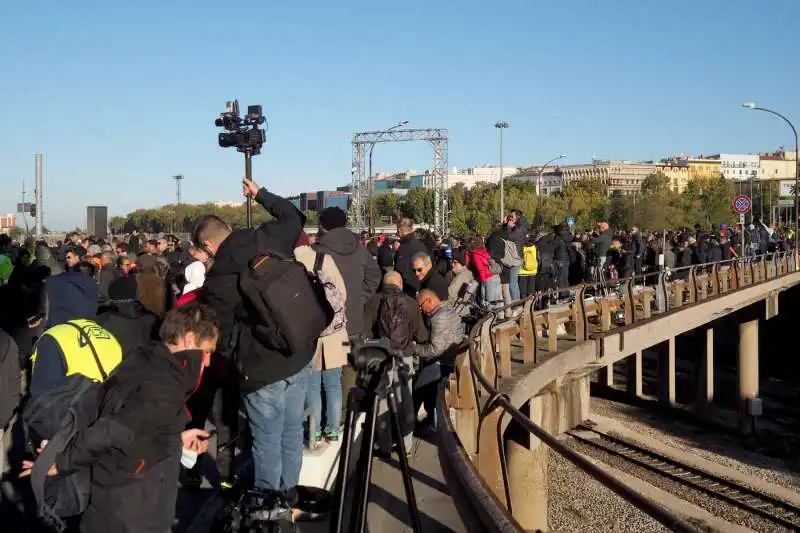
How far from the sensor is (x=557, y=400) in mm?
17234

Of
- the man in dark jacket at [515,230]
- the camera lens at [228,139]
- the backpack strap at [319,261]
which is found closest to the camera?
the camera lens at [228,139]

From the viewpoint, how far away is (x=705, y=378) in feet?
109

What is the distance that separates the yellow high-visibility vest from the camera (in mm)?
5645

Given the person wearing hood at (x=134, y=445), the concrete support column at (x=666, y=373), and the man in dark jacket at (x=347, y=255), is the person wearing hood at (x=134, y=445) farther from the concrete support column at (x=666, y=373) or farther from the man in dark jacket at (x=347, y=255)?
the concrete support column at (x=666, y=373)

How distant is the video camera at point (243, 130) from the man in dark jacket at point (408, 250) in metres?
4.97

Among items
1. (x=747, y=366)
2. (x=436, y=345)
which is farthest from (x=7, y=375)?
(x=747, y=366)

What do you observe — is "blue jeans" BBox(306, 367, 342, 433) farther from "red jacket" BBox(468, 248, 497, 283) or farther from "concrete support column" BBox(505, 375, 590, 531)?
"red jacket" BBox(468, 248, 497, 283)

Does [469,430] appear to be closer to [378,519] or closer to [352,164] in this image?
[378,519]

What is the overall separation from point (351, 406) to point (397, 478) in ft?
8.12

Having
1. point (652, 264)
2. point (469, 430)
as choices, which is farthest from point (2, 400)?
point (652, 264)

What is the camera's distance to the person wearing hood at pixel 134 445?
4.13m

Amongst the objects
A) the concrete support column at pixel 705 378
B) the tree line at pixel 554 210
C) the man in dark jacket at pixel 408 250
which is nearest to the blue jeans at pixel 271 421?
the man in dark jacket at pixel 408 250

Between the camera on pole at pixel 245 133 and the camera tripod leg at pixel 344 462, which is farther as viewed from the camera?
the camera on pole at pixel 245 133

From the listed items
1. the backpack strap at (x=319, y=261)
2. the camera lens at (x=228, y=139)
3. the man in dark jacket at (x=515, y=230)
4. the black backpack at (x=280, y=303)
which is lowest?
the black backpack at (x=280, y=303)
